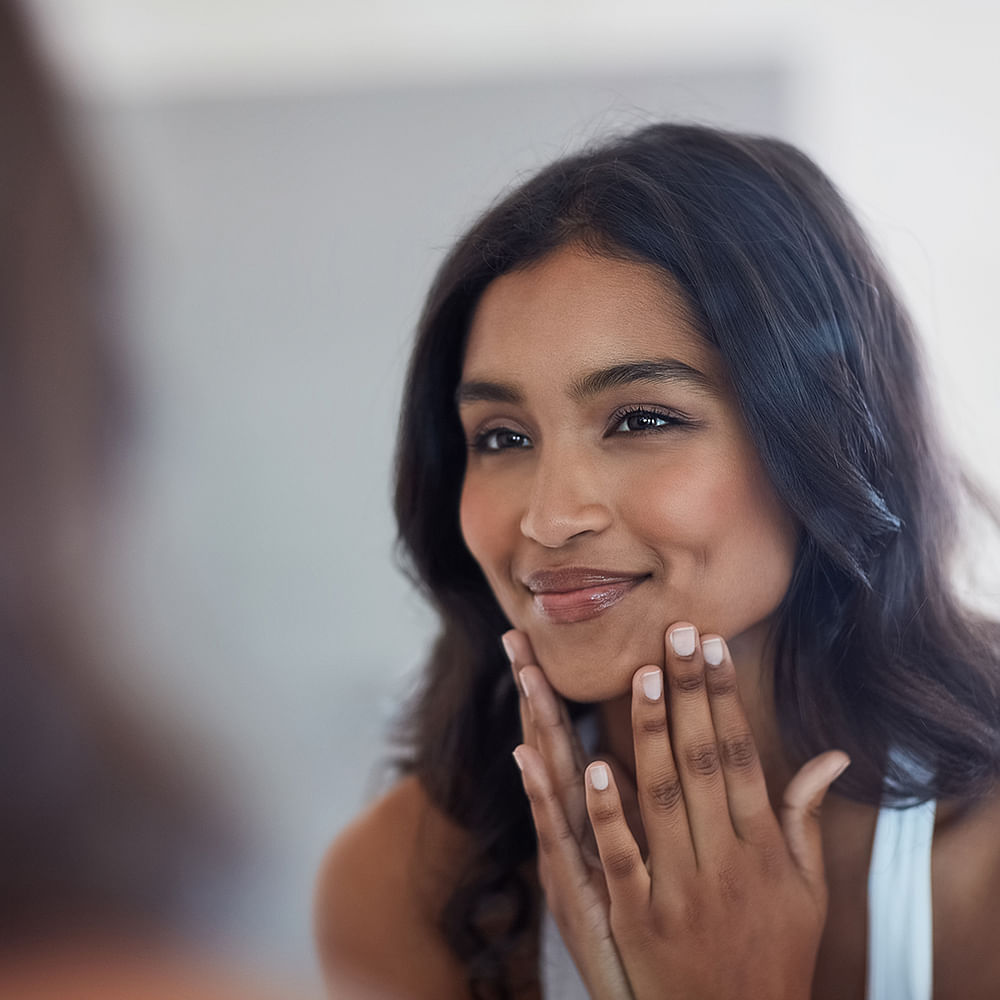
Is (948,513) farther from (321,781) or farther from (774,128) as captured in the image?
(321,781)

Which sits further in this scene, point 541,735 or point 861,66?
point 861,66

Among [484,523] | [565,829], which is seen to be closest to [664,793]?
[565,829]

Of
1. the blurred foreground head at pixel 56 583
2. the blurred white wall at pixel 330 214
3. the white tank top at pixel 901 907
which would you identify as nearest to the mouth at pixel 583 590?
the white tank top at pixel 901 907

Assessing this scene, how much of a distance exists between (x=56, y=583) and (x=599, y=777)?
60cm

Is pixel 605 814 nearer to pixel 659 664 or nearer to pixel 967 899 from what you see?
pixel 659 664

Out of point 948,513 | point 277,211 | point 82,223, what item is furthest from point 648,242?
point 277,211

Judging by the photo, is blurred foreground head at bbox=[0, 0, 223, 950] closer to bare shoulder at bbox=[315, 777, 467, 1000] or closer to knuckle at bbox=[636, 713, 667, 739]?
knuckle at bbox=[636, 713, 667, 739]

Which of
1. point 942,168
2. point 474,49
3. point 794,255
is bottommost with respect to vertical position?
point 794,255

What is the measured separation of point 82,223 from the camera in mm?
397

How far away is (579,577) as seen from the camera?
3.12 ft

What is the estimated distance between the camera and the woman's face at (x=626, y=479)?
924mm

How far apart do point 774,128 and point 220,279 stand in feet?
3.80

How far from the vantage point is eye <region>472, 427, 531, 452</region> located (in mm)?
1047

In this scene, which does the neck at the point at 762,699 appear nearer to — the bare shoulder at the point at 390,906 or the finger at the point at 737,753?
the finger at the point at 737,753
